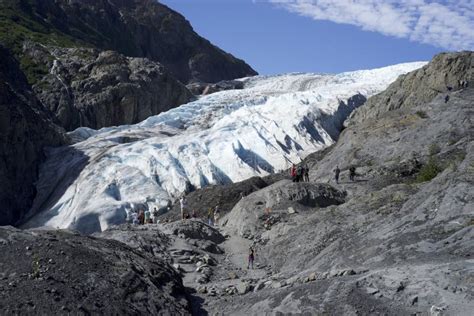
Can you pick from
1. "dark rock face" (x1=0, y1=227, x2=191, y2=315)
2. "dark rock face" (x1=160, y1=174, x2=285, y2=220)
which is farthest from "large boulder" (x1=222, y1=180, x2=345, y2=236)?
"dark rock face" (x1=0, y1=227, x2=191, y2=315)

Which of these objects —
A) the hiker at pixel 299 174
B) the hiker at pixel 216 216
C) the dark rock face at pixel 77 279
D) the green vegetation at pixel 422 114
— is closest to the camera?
the dark rock face at pixel 77 279

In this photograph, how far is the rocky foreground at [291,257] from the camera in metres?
14.4

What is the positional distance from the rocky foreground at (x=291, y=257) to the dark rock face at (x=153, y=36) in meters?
82.6

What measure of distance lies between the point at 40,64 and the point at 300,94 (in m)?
29.7

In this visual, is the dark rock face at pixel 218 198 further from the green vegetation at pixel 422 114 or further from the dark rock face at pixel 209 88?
the dark rock face at pixel 209 88

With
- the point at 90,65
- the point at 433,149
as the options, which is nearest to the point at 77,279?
the point at 433,149

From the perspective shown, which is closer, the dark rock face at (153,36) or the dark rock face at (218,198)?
the dark rock face at (218,198)

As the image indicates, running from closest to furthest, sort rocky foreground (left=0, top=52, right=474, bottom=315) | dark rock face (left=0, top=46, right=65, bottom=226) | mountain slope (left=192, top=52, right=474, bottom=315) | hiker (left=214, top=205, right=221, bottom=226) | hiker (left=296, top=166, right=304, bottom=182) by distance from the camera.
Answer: mountain slope (left=192, top=52, right=474, bottom=315) → rocky foreground (left=0, top=52, right=474, bottom=315) → hiker (left=214, top=205, right=221, bottom=226) → hiker (left=296, top=166, right=304, bottom=182) → dark rock face (left=0, top=46, right=65, bottom=226)

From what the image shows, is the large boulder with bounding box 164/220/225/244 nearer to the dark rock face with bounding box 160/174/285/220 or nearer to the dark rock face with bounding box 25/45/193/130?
the dark rock face with bounding box 160/174/285/220

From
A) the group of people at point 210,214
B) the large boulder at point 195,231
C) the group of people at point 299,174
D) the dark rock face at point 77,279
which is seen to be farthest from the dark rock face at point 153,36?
the dark rock face at point 77,279

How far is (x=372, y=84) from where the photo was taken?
2741 inches

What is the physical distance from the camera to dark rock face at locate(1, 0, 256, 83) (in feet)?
364

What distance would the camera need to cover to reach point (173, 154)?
159 feet

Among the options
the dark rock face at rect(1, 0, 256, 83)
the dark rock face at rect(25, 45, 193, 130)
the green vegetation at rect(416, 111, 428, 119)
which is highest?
the dark rock face at rect(1, 0, 256, 83)
